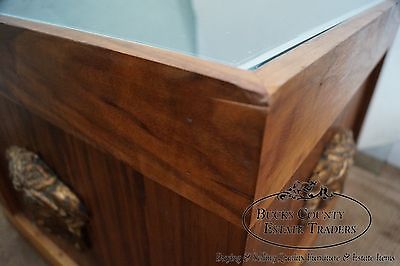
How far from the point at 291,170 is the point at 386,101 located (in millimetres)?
1064

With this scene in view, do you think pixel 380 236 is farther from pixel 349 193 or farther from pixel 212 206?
pixel 212 206

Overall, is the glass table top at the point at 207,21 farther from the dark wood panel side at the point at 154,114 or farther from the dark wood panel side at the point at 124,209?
the dark wood panel side at the point at 124,209

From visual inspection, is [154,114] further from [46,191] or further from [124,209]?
[46,191]

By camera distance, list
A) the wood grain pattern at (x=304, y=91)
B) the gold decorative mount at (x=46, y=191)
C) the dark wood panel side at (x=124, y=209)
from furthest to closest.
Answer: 1. the gold decorative mount at (x=46, y=191)
2. the dark wood panel side at (x=124, y=209)
3. the wood grain pattern at (x=304, y=91)

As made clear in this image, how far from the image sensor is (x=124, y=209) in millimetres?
553

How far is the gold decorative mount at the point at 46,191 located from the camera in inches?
26.2

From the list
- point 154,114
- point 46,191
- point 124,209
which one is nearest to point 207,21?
point 154,114

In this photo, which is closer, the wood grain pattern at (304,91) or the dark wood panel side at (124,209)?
the wood grain pattern at (304,91)

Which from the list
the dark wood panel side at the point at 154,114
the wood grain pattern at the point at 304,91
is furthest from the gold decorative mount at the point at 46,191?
the wood grain pattern at the point at 304,91

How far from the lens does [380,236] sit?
0.96 meters

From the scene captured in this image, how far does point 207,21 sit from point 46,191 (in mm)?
516

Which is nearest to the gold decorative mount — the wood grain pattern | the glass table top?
the glass table top

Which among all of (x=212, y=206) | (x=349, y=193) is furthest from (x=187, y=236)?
(x=349, y=193)

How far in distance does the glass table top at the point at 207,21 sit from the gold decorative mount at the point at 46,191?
0.33m
